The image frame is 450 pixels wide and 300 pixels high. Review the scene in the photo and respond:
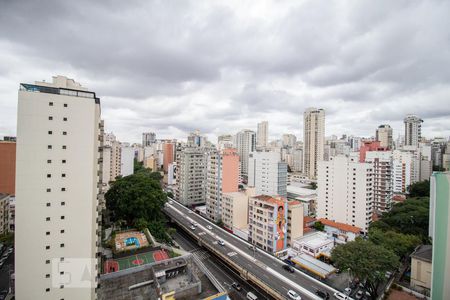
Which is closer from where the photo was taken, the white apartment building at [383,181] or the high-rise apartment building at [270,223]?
the high-rise apartment building at [270,223]

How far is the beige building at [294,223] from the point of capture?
3541cm

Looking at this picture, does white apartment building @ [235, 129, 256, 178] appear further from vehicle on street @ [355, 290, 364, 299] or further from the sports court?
vehicle on street @ [355, 290, 364, 299]

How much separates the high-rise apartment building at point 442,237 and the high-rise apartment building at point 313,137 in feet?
225

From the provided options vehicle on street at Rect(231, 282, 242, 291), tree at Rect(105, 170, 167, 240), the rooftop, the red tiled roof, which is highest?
tree at Rect(105, 170, 167, 240)

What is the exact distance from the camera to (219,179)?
4669 cm

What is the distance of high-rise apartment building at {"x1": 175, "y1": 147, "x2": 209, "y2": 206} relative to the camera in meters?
56.8

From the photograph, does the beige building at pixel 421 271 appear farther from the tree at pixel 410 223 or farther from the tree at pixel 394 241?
the tree at pixel 410 223

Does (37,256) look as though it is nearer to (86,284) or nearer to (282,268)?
(86,284)

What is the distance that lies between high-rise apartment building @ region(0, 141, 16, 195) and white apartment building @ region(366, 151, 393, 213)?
71062 mm

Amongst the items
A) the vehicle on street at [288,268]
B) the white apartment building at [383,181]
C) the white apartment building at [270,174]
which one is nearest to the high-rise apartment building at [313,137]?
the white apartment building at [383,181]

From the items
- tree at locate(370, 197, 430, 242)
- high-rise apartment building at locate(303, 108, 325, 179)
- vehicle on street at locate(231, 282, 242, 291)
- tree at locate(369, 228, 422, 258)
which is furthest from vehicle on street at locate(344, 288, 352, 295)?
high-rise apartment building at locate(303, 108, 325, 179)

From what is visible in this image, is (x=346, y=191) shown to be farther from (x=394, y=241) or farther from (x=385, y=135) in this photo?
(x=385, y=135)

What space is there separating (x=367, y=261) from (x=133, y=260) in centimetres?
2597

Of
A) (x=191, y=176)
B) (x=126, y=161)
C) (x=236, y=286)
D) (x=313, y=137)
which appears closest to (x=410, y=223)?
(x=236, y=286)
